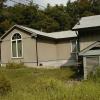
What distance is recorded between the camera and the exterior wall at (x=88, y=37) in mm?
24047

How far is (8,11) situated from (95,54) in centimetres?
3714

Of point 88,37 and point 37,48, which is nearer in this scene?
point 88,37

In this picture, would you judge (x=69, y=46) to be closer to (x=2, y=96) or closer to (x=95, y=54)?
(x=95, y=54)

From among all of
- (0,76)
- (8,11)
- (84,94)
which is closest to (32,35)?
(0,76)

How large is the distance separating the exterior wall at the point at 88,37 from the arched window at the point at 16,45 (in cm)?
866

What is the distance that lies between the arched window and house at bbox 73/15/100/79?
802 centimetres

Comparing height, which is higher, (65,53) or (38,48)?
(38,48)

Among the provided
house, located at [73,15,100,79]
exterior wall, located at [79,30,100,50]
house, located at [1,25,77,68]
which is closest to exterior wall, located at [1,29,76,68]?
house, located at [1,25,77,68]

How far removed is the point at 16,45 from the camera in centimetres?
3158

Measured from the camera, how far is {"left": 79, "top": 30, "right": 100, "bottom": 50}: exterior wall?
2405 cm

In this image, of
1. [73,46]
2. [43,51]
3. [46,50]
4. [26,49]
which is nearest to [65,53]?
[73,46]

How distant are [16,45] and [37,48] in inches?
101

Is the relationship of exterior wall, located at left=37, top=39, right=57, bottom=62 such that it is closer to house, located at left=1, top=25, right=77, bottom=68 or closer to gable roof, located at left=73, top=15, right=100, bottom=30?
house, located at left=1, top=25, right=77, bottom=68

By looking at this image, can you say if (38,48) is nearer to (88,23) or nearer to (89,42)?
(88,23)
